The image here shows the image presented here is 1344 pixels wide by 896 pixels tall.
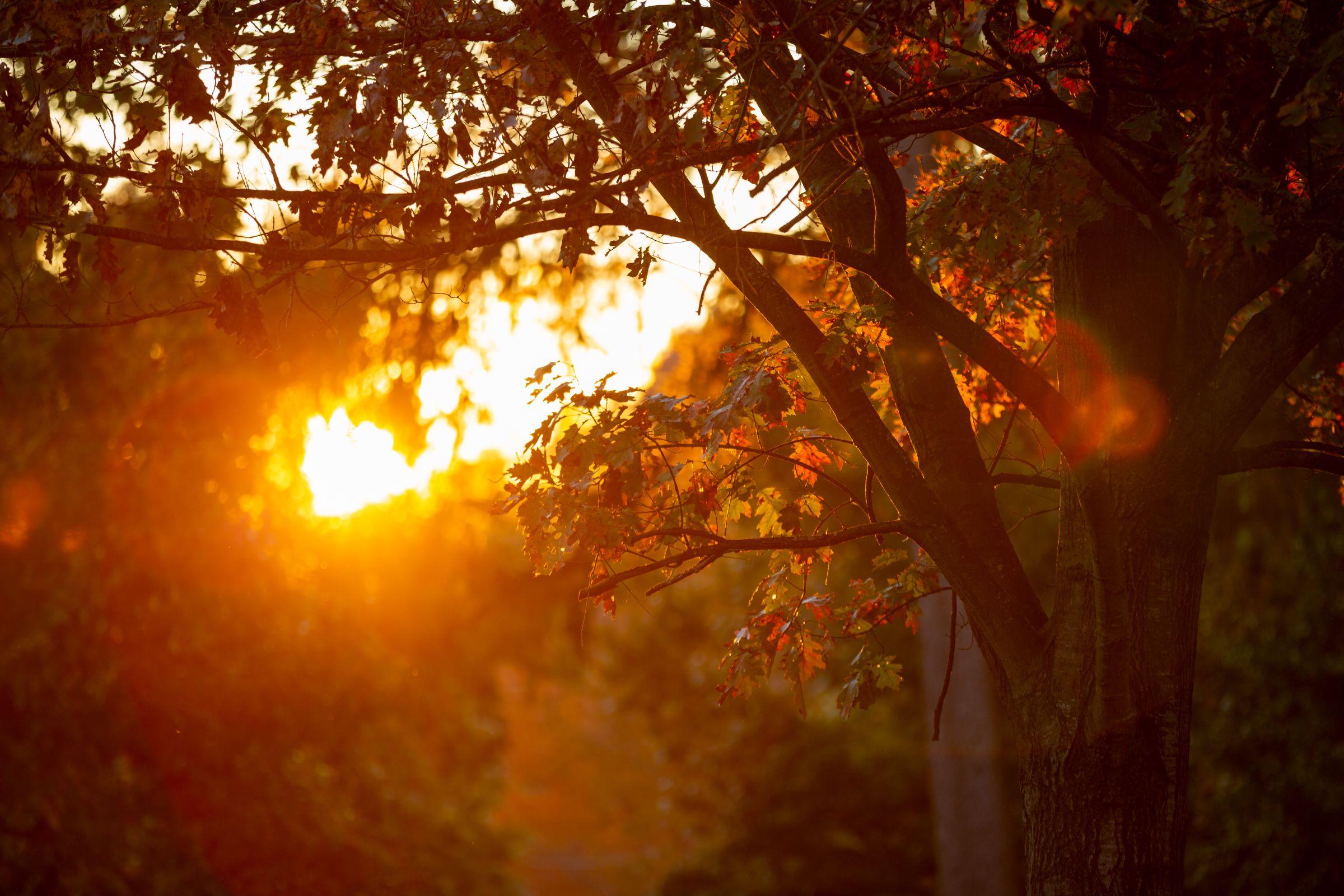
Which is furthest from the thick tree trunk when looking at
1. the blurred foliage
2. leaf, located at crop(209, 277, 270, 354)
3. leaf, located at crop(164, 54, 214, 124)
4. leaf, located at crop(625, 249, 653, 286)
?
the blurred foliage

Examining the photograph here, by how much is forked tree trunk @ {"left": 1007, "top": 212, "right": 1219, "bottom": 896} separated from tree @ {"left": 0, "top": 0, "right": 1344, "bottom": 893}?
1 cm

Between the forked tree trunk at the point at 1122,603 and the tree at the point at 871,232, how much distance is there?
11mm

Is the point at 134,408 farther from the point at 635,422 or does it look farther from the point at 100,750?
the point at 635,422

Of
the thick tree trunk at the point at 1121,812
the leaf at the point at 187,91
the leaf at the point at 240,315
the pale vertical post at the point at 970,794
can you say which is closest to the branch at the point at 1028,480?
the thick tree trunk at the point at 1121,812

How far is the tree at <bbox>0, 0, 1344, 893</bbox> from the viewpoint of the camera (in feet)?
10.9

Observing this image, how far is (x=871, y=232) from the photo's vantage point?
157 inches

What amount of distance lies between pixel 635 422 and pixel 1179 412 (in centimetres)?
184

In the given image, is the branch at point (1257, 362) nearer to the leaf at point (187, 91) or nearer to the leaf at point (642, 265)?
the leaf at point (642, 265)

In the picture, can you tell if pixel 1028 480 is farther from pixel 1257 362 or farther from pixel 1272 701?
pixel 1272 701

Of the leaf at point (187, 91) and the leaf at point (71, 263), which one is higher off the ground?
the leaf at point (187, 91)

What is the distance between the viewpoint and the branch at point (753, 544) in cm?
353

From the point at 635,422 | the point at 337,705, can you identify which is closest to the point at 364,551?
the point at 337,705

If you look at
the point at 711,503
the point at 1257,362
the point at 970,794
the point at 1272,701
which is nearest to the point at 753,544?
the point at 711,503

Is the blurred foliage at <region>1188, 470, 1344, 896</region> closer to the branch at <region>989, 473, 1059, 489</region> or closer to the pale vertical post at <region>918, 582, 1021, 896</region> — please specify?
the pale vertical post at <region>918, 582, 1021, 896</region>
